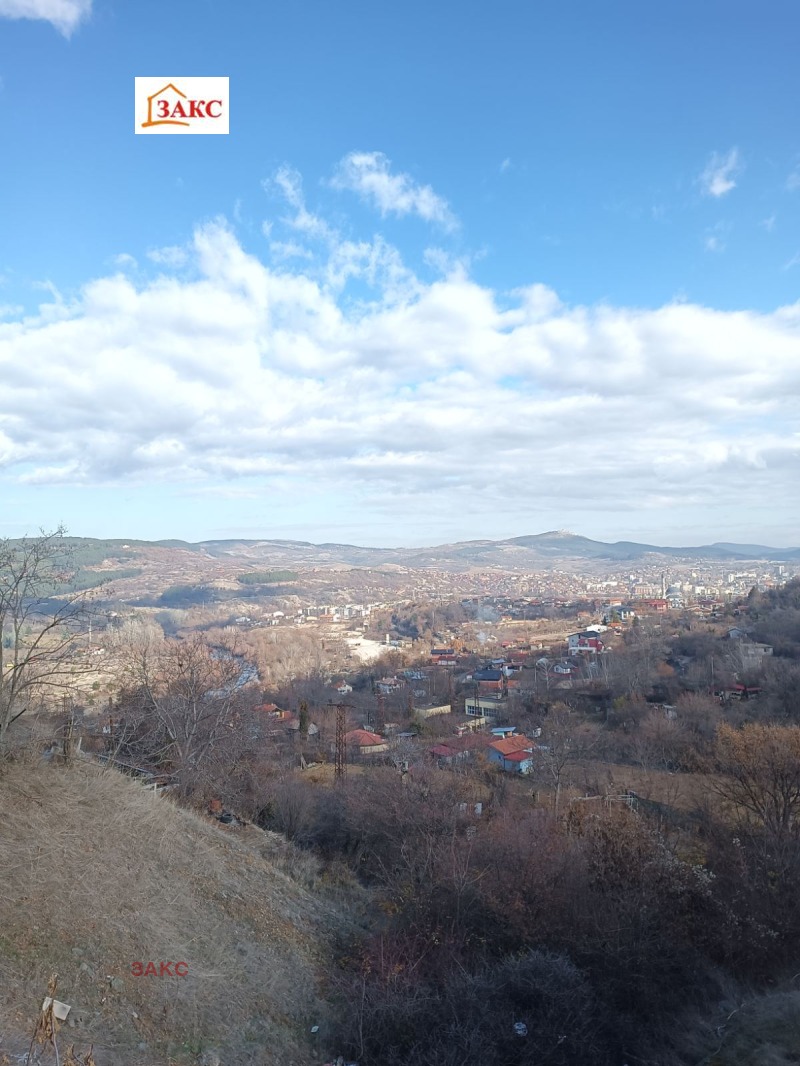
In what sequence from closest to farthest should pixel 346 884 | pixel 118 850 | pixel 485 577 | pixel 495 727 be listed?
pixel 118 850, pixel 346 884, pixel 495 727, pixel 485 577

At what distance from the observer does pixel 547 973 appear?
8242mm

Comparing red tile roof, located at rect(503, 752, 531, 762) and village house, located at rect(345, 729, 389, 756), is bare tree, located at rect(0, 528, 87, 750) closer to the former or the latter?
red tile roof, located at rect(503, 752, 531, 762)

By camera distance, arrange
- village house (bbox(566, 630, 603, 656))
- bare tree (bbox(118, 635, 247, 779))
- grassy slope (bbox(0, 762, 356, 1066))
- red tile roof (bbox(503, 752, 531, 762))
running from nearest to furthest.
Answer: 1. grassy slope (bbox(0, 762, 356, 1066))
2. bare tree (bbox(118, 635, 247, 779))
3. red tile roof (bbox(503, 752, 531, 762))
4. village house (bbox(566, 630, 603, 656))

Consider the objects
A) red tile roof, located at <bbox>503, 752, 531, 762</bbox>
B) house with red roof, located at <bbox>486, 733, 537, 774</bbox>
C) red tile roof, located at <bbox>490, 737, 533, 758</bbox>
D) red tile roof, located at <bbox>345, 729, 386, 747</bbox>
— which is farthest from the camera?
red tile roof, located at <bbox>345, 729, 386, 747</bbox>

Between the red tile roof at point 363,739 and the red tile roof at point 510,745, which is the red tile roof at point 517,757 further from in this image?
the red tile roof at point 363,739

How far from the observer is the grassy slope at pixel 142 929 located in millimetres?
6570

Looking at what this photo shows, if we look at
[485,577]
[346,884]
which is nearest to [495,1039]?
[346,884]

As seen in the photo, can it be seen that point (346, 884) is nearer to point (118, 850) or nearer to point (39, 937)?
point (118, 850)

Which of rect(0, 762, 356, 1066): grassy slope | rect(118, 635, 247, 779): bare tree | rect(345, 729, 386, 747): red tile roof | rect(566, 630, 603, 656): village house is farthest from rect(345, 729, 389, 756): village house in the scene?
rect(566, 630, 603, 656): village house

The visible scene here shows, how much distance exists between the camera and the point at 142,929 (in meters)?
7.90

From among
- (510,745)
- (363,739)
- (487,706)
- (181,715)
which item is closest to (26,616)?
(181,715)

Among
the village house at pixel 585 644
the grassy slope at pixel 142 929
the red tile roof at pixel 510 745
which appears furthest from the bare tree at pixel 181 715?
the village house at pixel 585 644

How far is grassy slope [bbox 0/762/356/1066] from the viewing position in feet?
21.6

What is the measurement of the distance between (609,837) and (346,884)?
5200 mm
